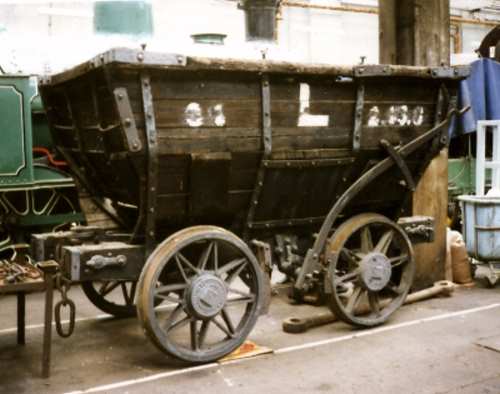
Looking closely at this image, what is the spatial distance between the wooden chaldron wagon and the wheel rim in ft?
0.04

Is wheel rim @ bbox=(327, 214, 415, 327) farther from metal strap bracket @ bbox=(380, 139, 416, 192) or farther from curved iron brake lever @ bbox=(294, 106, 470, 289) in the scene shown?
metal strap bracket @ bbox=(380, 139, 416, 192)

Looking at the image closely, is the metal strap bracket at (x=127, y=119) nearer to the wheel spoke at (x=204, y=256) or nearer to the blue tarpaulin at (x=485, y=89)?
the wheel spoke at (x=204, y=256)

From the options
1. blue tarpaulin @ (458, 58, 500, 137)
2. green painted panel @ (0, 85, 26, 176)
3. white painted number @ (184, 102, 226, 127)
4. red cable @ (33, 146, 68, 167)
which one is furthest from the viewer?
blue tarpaulin @ (458, 58, 500, 137)

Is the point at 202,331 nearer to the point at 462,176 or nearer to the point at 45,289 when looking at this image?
the point at 45,289

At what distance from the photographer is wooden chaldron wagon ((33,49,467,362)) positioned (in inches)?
187

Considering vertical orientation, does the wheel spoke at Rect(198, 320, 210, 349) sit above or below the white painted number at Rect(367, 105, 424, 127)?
below

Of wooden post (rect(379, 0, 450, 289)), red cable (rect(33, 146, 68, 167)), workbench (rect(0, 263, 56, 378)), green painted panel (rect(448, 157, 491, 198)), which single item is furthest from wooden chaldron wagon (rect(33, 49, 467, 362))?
green painted panel (rect(448, 157, 491, 198))

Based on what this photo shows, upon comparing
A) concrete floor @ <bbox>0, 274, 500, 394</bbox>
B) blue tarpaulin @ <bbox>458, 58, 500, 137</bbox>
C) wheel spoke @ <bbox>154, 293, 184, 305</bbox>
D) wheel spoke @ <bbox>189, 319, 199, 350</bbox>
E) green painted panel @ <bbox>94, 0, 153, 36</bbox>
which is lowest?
concrete floor @ <bbox>0, 274, 500, 394</bbox>

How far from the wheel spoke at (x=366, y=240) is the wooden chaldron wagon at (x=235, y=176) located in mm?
12

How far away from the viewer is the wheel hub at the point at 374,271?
568 centimetres

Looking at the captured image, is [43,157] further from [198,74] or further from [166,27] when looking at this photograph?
[166,27]

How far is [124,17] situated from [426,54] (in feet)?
16.9

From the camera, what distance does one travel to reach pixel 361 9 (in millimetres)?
16062

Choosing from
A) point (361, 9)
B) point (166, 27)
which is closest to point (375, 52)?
point (361, 9)
